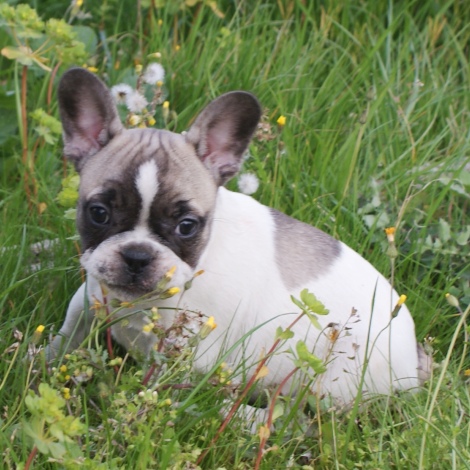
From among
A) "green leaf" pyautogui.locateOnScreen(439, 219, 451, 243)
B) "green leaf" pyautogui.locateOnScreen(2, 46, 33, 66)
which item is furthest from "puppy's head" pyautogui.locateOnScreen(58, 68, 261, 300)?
"green leaf" pyautogui.locateOnScreen(439, 219, 451, 243)

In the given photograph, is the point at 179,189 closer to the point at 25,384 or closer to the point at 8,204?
the point at 25,384

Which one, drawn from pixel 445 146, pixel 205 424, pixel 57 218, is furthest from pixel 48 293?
pixel 445 146

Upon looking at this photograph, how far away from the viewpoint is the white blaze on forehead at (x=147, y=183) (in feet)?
10.5

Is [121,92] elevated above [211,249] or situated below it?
above

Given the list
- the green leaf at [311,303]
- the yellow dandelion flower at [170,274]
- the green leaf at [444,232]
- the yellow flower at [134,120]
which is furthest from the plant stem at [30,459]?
the green leaf at [444,232]

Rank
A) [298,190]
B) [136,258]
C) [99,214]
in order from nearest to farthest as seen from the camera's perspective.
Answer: [136,258] → [99,214] → [298,190]

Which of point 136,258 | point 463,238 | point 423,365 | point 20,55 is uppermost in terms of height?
point 20,55

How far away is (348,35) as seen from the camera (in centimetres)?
548

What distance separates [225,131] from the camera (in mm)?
3635

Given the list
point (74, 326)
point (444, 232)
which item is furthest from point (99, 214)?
point (444, 232)

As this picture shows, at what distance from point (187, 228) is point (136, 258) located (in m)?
0.28

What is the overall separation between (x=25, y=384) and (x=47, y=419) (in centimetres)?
95

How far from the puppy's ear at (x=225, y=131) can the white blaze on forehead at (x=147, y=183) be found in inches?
15.2

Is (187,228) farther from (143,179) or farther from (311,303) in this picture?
(311,303)
